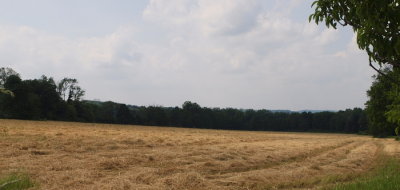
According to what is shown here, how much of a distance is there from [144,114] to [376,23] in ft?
358

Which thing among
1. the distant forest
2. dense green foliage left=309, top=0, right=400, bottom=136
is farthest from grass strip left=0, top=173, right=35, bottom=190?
the distant forest

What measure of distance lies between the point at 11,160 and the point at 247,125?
377ft

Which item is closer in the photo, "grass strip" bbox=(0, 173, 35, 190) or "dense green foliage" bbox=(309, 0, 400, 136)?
"dense green foliage" bbox=(309, 0, 400, 136)

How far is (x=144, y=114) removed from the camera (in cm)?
11212

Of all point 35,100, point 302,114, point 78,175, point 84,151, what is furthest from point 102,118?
point 78,175

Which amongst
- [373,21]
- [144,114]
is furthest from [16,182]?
[144,114]

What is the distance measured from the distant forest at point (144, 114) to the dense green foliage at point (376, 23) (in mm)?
78983

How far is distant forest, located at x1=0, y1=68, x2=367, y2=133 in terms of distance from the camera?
80.4 metres

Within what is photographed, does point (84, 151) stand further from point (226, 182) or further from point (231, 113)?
point (231, 113)

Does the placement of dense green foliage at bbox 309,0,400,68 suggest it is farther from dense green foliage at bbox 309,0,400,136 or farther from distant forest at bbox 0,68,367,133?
distant forest at bbox 0,68,367,133

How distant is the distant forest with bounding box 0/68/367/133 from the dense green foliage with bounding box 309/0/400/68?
259ft

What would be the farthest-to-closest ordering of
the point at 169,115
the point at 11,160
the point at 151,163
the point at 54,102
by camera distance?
the point at 169,115
the point at 54,102
the point at 151,163
the point at 11,160

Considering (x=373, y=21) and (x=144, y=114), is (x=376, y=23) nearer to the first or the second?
(x=373, y=21)

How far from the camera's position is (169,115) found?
117 metres
